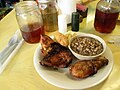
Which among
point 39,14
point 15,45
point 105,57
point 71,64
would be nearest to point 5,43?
point 15,45

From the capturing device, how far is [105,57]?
1.88 ft

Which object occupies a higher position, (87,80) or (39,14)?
(39,14)

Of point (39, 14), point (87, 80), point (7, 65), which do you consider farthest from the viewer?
point (39, 14)

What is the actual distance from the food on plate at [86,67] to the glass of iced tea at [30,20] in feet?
0.82

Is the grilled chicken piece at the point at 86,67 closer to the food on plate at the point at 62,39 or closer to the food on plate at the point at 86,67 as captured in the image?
the food on plate at the point at 86,67

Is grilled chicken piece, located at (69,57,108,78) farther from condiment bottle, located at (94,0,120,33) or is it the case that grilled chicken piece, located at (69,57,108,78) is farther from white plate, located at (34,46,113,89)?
condiment bottle, located at (94,0,120,33)

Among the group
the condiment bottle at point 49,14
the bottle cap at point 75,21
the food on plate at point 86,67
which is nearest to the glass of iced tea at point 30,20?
Result: the condiment bottle at point 49,14

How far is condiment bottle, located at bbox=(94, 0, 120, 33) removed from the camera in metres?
0.68

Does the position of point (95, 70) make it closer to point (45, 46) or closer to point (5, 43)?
point (45, 46)

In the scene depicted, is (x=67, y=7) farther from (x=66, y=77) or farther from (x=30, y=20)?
(x=66, y=77)

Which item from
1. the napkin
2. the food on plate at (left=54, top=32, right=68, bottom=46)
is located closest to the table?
the napkin

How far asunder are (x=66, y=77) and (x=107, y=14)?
0.33 m

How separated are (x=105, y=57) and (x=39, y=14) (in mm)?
337

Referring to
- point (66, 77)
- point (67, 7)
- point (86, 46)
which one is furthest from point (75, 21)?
point (66, 77)
